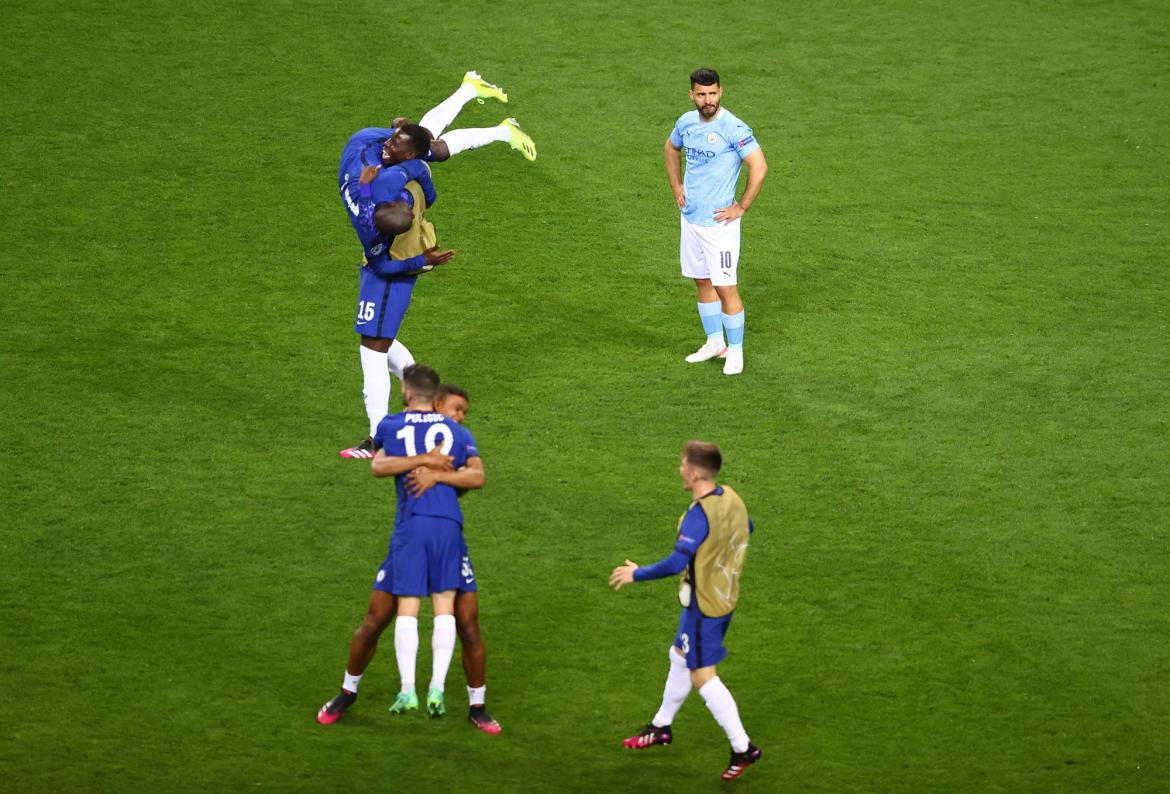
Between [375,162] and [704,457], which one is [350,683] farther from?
[375,162]

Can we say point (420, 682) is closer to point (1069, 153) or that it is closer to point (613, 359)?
point (613, 359)

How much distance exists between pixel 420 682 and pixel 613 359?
4319 mm

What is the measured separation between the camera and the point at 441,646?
735 centimetres

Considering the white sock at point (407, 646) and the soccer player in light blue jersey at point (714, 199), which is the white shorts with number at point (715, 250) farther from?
the white sock at point (407, 646)

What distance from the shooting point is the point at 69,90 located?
16.0 meters

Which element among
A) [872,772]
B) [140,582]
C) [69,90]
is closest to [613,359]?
[140,582]

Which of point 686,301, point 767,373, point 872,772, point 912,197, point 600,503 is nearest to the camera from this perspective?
point 872,772

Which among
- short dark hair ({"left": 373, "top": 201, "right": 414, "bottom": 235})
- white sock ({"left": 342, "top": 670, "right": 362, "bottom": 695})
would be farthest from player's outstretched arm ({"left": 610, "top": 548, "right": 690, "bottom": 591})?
short dark hair ({"left": 373, "top": 201, "right": 414, "bottom": 235})

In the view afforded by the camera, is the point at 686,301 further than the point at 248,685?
Yes

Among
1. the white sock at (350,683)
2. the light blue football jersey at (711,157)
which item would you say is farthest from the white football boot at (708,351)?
the white sock at (350,683)

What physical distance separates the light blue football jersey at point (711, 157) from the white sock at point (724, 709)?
16.4 ft

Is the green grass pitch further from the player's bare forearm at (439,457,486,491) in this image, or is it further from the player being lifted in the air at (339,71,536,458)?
the player's bare forearm at (439,457,486,491)

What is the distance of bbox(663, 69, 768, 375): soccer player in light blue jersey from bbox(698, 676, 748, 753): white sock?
471 centimetres

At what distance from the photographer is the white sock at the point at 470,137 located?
34.0ft
